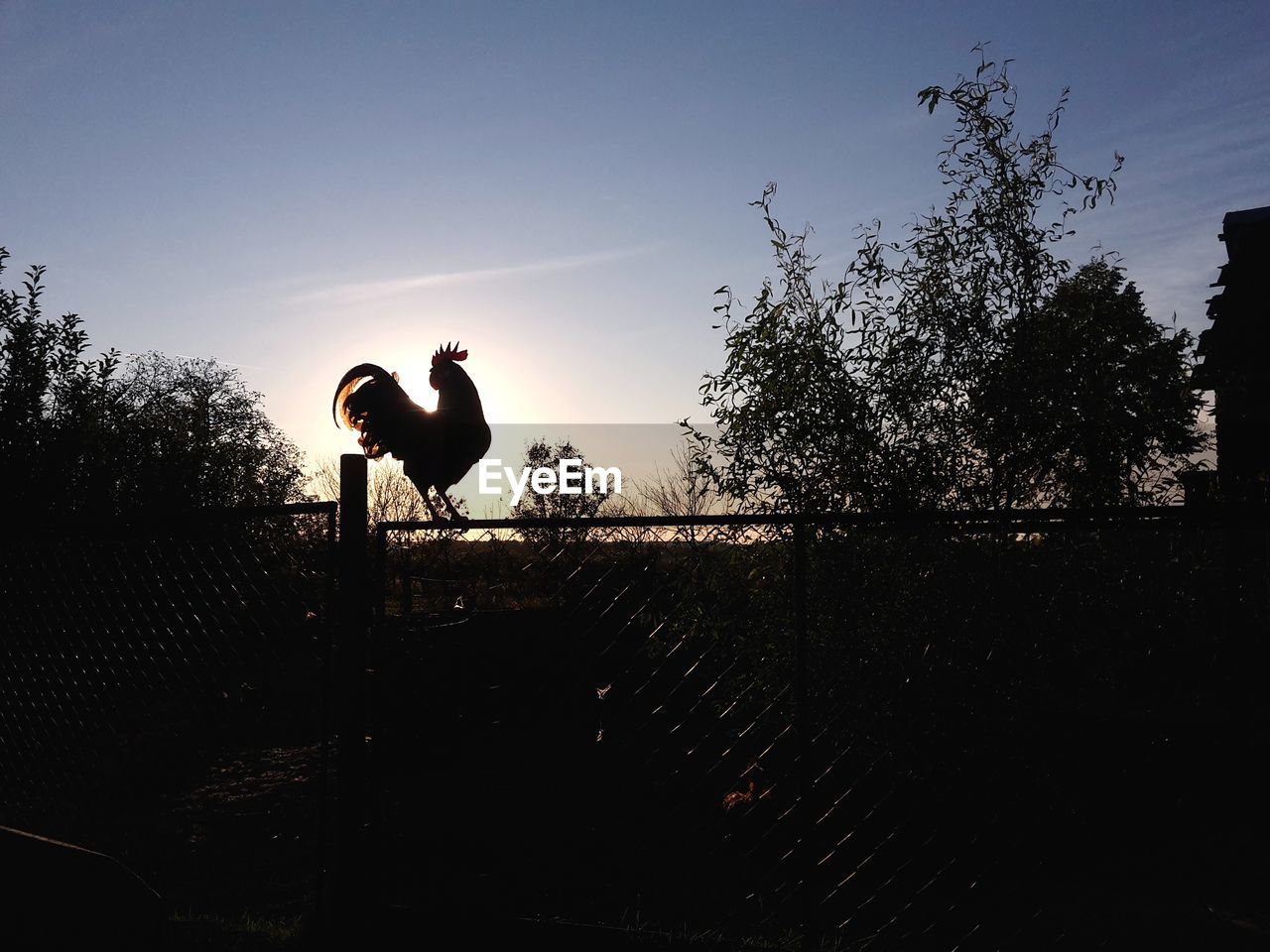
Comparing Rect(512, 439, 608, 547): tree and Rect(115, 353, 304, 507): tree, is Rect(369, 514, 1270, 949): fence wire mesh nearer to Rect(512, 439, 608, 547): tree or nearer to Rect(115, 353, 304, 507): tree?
Rect(115, 353, 304, 507): tree

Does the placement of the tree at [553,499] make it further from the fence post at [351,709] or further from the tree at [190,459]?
the fence post at [351,709]

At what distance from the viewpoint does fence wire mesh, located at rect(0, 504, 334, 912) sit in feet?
17.0

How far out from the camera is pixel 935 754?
6.01m

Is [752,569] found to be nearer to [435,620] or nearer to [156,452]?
[435,620]

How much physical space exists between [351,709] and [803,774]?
1912mm

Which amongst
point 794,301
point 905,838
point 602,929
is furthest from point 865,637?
point 602,929

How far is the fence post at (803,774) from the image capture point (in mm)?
3475

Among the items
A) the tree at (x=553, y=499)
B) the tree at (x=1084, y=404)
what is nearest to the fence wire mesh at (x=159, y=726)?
the tree at (x=1084, y=404)

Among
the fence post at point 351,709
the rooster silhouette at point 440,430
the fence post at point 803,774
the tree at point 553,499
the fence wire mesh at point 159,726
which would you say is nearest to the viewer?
the fence post at point 803,774

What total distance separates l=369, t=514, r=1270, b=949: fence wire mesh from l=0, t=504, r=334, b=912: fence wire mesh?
776 mm

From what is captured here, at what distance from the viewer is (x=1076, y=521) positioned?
321 centimetres

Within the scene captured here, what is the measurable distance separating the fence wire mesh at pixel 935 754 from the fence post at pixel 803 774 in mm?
995

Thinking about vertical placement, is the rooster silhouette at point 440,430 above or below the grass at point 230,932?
above

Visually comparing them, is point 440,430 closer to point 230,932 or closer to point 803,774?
point 230,932
